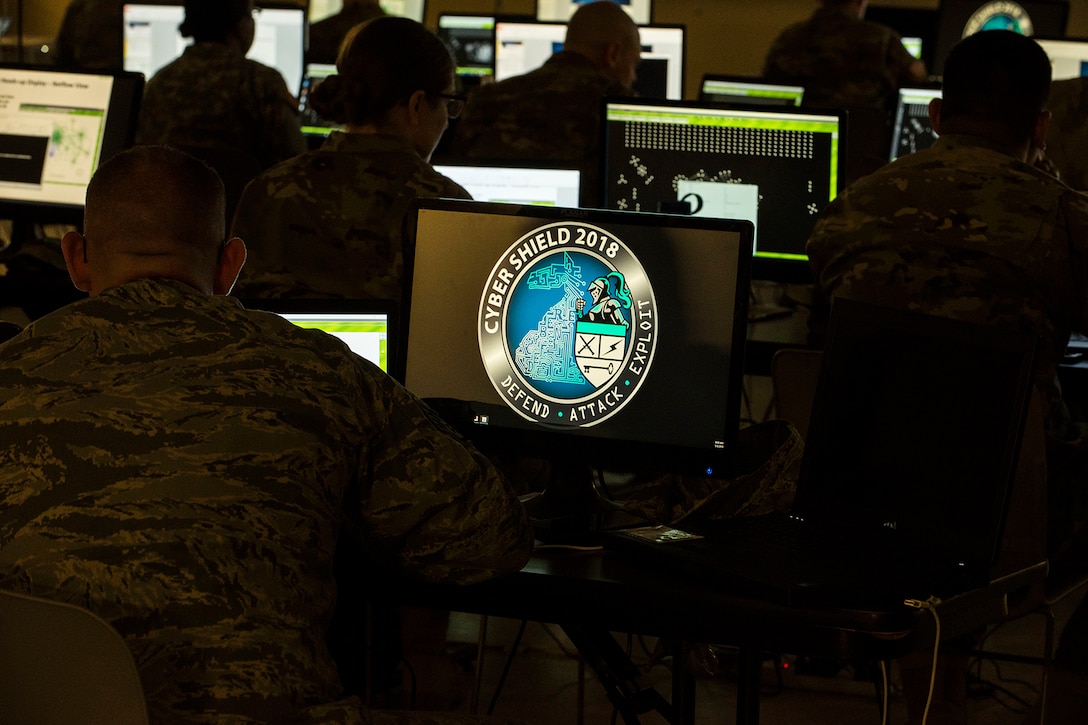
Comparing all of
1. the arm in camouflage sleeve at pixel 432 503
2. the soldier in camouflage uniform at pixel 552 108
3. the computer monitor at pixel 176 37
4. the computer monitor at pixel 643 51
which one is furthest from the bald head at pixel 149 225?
the computer monitor at pixel 176 37

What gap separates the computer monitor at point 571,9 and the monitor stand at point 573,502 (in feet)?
19.5

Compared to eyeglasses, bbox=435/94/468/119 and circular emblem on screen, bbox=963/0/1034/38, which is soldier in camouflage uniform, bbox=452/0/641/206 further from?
circular emblem on screen, bbox=963/0/1034/38

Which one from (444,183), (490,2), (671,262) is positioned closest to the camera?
(671,262)

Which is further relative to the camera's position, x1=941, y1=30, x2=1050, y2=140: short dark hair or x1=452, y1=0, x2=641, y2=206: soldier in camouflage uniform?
x1=452, y1=0, x2=641, y2=206: soldier in camouflage uniform

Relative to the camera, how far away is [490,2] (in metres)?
9.03

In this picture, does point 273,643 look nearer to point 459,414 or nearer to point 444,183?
point 459,414

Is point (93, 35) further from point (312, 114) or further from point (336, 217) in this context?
point (336, 217)

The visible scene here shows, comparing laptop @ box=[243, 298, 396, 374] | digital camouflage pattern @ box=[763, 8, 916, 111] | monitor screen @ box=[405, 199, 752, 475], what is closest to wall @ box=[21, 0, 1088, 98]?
digital camouflage pattern @ box=[763, 8, 916, 111]

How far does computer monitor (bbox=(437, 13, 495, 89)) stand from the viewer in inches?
251

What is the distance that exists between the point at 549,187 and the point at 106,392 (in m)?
2.00

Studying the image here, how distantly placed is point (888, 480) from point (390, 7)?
628cm

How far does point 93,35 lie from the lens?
624cm

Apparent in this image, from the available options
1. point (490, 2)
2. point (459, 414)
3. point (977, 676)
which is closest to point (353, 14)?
point (490, 2)

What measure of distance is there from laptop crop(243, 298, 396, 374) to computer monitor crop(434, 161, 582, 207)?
1.14 meters
